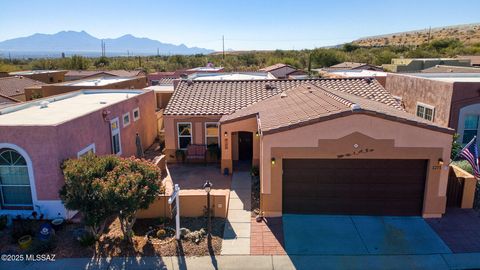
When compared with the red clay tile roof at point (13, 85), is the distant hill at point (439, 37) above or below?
above

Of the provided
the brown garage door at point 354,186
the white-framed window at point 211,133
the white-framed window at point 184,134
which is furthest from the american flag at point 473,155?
the white-framed window at point 184,134

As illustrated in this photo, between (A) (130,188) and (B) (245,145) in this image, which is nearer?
(A) (130,188)

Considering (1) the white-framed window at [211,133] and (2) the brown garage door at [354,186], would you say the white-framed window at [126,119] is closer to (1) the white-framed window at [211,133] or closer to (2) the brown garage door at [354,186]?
(1) the white-framed window at [211,133]

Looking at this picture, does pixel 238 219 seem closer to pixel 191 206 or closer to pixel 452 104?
pixel 191 206

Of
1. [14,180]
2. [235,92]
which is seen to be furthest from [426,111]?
[14,180]

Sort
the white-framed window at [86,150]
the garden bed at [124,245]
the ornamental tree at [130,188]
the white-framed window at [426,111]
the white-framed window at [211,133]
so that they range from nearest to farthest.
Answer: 1. the ornamental tree at [130,188]
2. the garden bed at [124,245]
3. the white-framed window at [86,150]
4. the white-framed window at [211,133]
5. the white-framed window at [426,111]

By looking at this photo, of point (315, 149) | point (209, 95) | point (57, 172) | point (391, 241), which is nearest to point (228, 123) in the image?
point (209, 95)

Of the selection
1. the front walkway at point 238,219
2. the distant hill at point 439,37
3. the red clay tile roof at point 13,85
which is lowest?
the front walkway at point 238,219

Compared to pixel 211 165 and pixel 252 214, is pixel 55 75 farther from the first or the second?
pixel 252 214
